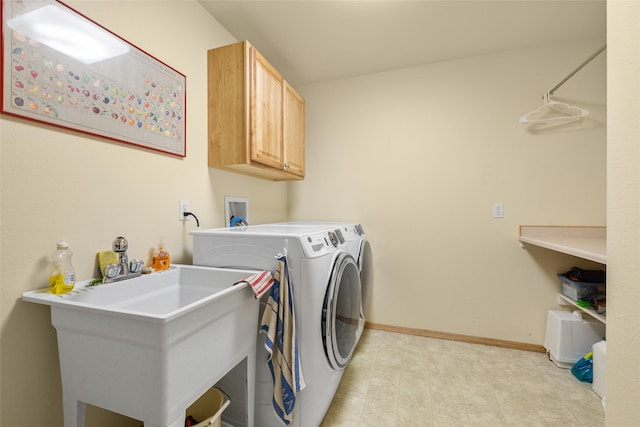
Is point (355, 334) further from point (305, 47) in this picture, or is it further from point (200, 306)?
point (305, 47)

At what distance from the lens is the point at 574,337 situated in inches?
74.0

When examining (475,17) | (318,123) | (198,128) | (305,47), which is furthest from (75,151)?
(475,17)

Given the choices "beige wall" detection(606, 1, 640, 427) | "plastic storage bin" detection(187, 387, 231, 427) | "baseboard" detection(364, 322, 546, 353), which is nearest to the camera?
"beige wall" detection(606, 1, 640, 427)

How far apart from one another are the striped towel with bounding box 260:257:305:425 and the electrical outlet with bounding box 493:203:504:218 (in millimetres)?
1932

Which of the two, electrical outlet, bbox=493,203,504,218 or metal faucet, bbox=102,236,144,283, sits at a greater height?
electrical outlet, bbox=493,203,504,218

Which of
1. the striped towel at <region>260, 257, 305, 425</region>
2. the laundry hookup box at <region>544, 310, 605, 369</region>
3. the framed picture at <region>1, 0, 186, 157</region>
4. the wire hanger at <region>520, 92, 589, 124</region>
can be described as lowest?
the laundry hookup box at <region>544, 310, 605, 369</region>

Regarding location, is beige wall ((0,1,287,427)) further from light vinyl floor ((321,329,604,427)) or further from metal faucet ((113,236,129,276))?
light vinyl floor ((321,329,604,427))

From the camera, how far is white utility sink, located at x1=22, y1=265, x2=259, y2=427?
756mm

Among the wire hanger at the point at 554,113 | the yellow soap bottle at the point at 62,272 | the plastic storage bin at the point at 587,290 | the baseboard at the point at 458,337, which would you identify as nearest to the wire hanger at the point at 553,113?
the wire hanger at the point at 554,113

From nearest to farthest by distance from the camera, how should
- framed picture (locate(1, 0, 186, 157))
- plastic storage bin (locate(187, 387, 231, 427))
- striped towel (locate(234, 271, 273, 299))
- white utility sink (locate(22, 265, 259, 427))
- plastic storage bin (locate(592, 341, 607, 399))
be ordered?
white utility sink (locate(22, 265, 259, 427)), framed picture (locate(1, 0, 186, 157)), striped towel (locate(234, 271, 273, 299)), plastic storage bin (locate(187, 387, 231, 427)), plastic storage bin (locate(592, 341, 607, 399))

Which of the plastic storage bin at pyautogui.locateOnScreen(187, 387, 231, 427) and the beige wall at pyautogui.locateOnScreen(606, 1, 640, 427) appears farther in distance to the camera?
the plastic storage bin at pyautogui.locateOnScreen(187, 387, 231, 427)

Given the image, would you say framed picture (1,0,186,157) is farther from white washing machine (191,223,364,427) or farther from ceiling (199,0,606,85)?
ceiling (199,0,606,85)

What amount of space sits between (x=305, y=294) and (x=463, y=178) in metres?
1.83

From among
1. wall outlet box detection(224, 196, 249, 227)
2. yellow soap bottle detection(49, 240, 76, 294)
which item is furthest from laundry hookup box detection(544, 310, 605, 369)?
yellow soap bottle detection(49, 240, 76, 294)
